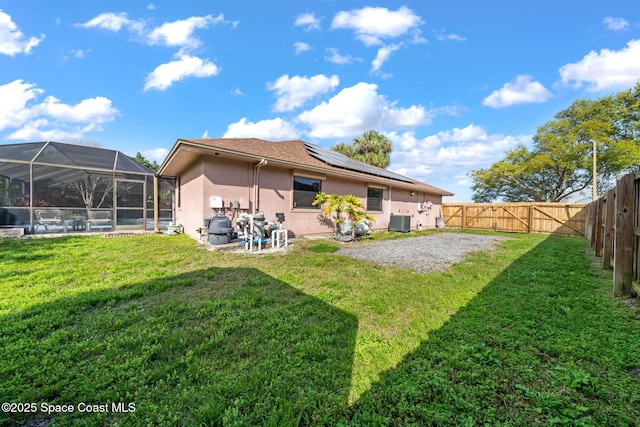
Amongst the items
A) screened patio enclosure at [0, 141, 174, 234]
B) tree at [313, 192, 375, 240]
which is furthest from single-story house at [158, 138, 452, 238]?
screened patio enclosure at [0, 141, 174, 234]

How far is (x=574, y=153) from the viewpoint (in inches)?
717

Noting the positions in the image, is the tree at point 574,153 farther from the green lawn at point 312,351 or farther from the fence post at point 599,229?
the green lawn at point 312,351

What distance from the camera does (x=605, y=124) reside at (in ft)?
58.3

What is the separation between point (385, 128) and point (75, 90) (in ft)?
70.3

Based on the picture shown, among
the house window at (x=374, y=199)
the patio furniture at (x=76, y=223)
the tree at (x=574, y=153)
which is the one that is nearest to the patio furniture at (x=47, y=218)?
the patio furniture at (x=76, y=223)

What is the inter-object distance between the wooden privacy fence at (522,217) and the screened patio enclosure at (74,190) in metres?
17.8

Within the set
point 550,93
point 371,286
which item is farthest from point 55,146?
point 550,93

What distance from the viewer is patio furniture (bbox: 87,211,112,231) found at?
9.44 meters

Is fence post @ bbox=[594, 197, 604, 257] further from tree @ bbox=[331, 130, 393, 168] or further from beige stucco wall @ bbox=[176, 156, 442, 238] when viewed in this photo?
tree @ bbox=[331, 130, 393, 168]

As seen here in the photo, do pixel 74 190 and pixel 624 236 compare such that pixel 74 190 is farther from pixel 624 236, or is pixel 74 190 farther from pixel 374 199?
pixel 624 236

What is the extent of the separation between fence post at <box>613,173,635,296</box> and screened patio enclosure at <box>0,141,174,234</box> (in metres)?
12.9

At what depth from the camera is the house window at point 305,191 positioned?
8675 mm

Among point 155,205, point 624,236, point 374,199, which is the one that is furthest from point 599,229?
point 155,205

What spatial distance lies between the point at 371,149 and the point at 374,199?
11418 millimetres
